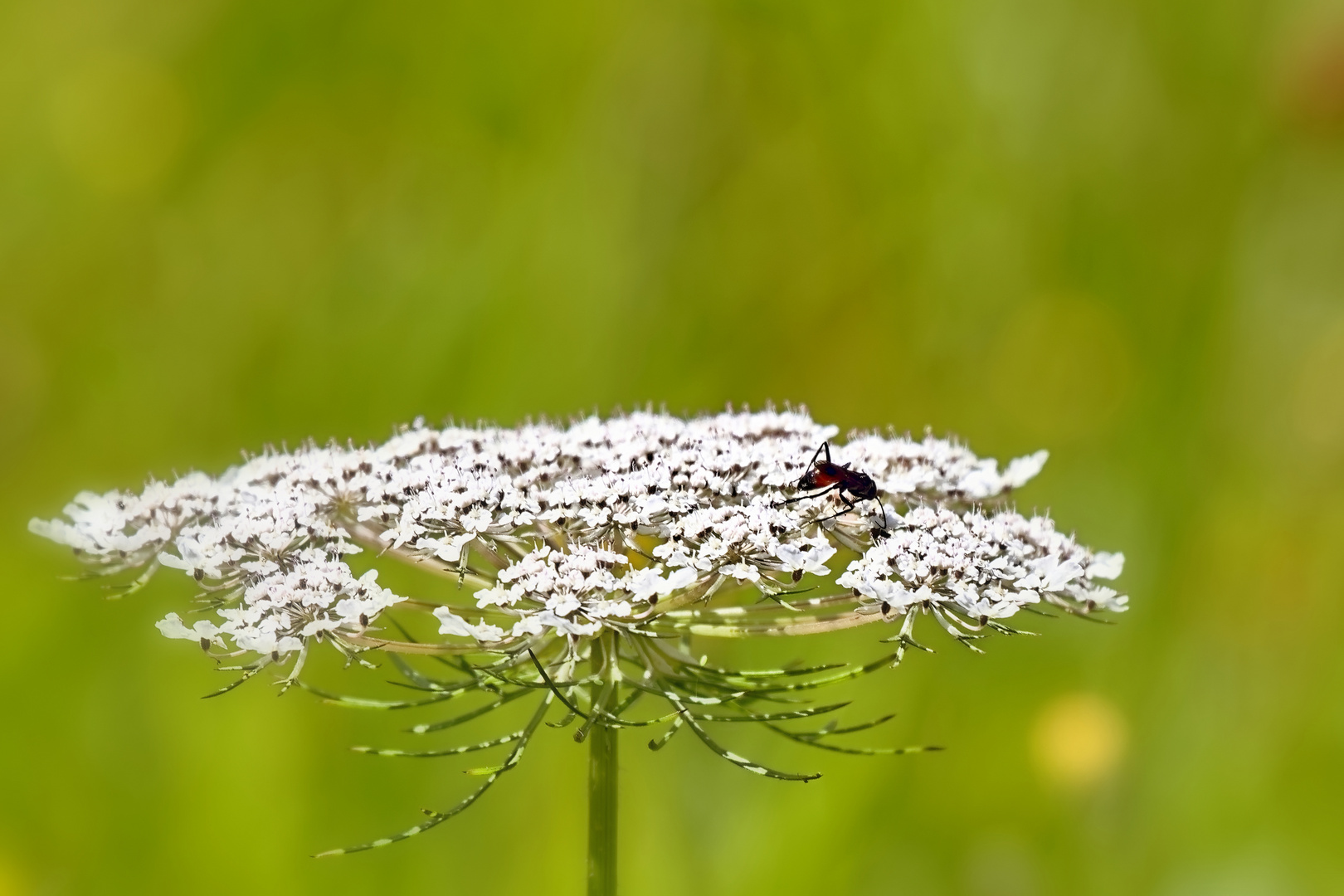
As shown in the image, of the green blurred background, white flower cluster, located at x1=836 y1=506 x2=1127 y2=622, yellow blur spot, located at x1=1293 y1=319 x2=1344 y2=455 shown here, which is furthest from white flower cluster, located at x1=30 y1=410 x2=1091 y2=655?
yellow blur spot, located at x1=1293 y1=319 x2=1344 y2=455

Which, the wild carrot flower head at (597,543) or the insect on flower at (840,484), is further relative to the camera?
the insect on flower at (840,484)

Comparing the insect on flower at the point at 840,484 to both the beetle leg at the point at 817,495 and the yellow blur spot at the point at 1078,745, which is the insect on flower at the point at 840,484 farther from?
the yellow blur spot at the point at 1078,745

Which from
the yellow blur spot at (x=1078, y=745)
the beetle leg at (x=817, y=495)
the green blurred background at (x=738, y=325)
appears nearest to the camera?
the beetle leg at (x=817, y=495)

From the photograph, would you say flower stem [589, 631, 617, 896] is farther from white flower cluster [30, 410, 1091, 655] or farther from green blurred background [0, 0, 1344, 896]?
green blurred background [0, 0, 1344, 896]

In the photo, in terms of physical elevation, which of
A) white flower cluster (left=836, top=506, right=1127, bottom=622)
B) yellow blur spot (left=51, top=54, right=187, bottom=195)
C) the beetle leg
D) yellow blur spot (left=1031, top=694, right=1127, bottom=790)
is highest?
yellow blur spot (left=51, top=54, right=187, bottom=195)

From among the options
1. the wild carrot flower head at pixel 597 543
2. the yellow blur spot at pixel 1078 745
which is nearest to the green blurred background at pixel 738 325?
the yellow blur spot at pixel 1078 745

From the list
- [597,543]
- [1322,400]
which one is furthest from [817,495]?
[1322,400]

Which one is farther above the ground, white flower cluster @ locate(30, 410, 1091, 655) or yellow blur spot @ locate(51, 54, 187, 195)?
yellow blur spot @ locate(51, 54, 187, 195)
